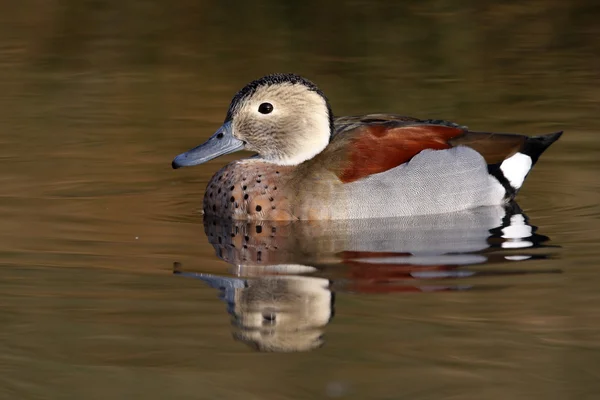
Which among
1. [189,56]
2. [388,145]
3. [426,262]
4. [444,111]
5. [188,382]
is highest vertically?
[189,56]

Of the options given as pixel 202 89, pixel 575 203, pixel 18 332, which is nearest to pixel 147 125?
pixel 202 89

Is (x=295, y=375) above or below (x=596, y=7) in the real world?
below

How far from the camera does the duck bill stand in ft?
32.9

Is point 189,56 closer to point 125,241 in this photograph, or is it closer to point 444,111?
point 444,111

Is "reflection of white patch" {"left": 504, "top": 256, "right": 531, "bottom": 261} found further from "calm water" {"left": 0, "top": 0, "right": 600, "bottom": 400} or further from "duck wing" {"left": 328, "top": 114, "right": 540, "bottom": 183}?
"duck wing" {"left": 328, "top": 114, "right": 540, "bottom": 183}

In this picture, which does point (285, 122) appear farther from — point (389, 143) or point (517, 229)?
point (517, 229)

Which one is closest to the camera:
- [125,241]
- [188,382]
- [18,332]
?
[188,382]

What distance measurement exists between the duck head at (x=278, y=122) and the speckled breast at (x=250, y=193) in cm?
16

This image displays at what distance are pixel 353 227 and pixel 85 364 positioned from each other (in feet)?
11.2

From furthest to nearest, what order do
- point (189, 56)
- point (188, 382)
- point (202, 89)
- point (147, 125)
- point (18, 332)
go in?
point (189, 56) < point (202, 89) < point (147, 125) < point (18, 332) < point (188, 382)

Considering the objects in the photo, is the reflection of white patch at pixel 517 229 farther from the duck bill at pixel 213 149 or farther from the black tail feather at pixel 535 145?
the duck bill at pixel 213 149

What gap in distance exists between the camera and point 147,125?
1321cm

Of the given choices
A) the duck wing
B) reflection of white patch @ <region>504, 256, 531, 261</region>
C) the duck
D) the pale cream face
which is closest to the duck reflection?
reflection of white patch @ <region>504, 256, 531, 261</region>

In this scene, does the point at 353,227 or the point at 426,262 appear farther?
the point at 353,227
